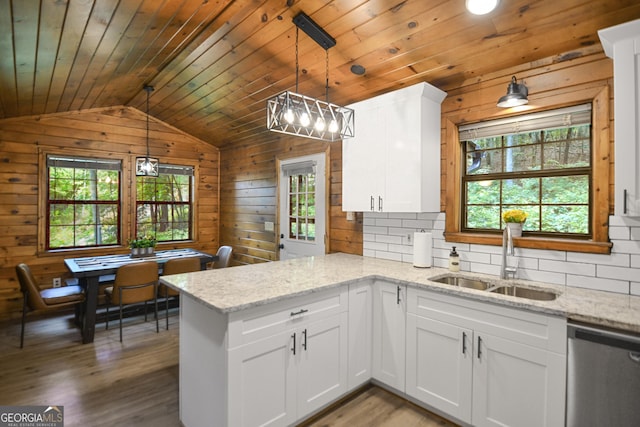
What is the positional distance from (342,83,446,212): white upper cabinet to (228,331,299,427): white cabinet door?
4.67 feet

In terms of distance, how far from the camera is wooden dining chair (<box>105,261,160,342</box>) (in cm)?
339

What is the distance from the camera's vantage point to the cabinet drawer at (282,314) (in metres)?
A: 1.69

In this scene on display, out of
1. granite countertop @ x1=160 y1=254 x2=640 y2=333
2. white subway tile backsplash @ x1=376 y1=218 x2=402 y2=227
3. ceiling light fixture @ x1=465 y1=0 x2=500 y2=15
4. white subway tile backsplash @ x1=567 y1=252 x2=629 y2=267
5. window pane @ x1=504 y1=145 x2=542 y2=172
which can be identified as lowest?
granite countertop @ x1=160 y1=254 x2=640 y2=333

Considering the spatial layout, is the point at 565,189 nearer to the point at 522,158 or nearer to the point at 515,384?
the point at 522,158

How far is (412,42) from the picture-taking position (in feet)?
7.50

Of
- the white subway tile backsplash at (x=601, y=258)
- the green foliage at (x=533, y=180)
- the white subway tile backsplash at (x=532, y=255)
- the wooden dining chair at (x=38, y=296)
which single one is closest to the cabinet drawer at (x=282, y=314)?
the white subway tile backsplash at (x=532, y=255)

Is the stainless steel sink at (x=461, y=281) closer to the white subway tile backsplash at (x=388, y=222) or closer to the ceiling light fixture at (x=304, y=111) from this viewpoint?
the white subway tile backsplash at (x=388, y=222)

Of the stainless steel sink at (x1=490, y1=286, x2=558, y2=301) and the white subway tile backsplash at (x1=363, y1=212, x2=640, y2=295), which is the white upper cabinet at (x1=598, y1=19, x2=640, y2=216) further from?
the stainless steel sink at (x1=490, y1=286, x2=558, y2=301)

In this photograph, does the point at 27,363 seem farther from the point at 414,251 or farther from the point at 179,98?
the point at 414,251

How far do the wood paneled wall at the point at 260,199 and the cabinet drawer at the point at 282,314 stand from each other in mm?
1268

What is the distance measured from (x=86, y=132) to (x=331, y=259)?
376 centimetres

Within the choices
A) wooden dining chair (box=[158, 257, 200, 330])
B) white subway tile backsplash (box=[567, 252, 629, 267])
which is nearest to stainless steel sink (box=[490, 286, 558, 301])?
white subway tile backsplash (box=[567, 252, 629, 267])

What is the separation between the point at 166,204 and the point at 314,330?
13.1ft

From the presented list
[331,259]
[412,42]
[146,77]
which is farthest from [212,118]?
[412,42]
